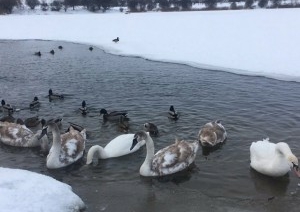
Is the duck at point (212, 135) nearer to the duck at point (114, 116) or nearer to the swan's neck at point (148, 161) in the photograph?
the swan's neck at point (148, 161)

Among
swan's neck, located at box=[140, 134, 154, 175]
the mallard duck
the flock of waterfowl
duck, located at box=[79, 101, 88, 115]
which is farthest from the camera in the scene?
duck, located at box=[79, 101, 88, 115]

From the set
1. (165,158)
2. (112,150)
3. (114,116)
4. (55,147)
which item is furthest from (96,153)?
(114,116)

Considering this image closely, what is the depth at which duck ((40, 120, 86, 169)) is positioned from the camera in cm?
1027

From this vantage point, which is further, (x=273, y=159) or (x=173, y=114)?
(x=173, y=114)

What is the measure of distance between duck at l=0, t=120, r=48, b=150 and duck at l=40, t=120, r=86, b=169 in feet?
1.89

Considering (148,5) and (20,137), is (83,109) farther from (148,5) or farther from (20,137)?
(148,5)

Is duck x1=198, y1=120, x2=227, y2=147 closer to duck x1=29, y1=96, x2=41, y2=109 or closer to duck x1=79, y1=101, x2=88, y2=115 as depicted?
duck x1=79, y1=101, x2=88, y2=115

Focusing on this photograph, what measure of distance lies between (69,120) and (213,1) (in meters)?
90.0

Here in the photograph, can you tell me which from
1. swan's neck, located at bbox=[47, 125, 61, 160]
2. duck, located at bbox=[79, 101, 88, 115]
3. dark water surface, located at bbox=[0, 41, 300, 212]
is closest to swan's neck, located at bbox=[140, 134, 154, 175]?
dark water surface, located at bbox=[0, 41, 300, 212]

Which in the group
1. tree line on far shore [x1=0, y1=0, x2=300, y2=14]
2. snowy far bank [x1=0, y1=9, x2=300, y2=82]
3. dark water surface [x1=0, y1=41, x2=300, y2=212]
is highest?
tree line on far shore [x1=0, y1=0, x2=300, y2=14]

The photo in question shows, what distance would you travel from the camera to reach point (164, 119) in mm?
13586

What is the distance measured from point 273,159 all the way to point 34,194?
17.3ft

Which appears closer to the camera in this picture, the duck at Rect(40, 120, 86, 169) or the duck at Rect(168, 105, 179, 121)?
the duck at Rect(40, 120, 86, 169)

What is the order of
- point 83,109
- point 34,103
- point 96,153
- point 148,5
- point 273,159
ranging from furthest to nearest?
point 148,5, point 34,103, point 83,109, point 96,153, point 273,159
